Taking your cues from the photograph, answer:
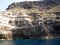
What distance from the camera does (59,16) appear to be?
138000 millimetres

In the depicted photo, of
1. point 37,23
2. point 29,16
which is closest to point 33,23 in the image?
point 37,23

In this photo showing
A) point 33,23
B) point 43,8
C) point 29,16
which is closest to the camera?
point 33,23

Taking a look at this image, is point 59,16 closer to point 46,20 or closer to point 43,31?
point 46,20

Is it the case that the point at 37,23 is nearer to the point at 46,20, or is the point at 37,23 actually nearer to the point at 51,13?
the point at 46,20

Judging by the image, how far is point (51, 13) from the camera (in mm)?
150000

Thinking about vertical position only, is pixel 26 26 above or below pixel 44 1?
below

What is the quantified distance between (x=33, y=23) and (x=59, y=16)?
17.1m

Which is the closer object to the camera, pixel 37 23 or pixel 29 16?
pixel 37 23

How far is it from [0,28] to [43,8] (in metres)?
51.0

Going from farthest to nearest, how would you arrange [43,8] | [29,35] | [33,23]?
[43,8]
[33,23]
[29,35]

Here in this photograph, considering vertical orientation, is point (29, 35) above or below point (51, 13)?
below

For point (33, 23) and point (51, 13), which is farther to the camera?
point (51, 13)

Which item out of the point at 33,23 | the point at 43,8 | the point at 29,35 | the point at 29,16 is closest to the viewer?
the point at 29,35

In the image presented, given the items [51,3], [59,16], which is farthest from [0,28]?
[51,3]
